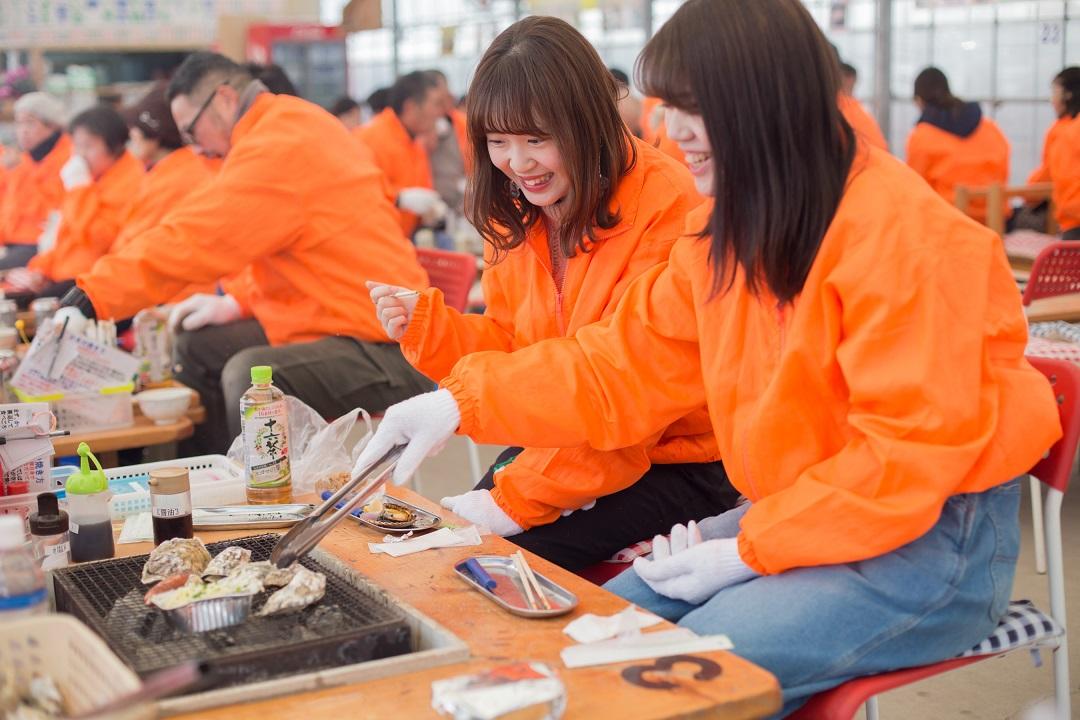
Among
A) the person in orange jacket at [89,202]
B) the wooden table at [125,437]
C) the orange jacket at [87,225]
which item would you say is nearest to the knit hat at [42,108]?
the person in orange jacket at [89,202]

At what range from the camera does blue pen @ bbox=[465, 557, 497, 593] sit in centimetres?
156

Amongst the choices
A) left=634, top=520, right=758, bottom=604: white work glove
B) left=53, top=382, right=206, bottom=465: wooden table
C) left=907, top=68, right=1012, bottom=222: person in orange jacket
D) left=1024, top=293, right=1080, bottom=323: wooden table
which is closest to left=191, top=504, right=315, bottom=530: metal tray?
left=634, top=520, right=758, bottom=604: white work glove

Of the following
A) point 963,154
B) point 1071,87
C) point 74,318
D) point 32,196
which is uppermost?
point 1071,87

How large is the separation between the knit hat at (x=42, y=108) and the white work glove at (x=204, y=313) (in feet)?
13.5

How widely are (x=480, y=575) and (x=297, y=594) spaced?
0.25 m

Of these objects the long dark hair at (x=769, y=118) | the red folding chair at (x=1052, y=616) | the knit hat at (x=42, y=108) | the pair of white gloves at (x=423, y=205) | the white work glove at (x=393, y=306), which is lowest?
the red folding chair at (x=1052, y=616)

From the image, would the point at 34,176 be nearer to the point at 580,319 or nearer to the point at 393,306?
the point at 393,306

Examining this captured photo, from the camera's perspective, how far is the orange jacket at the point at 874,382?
1.44 meters

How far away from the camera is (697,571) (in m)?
1.61

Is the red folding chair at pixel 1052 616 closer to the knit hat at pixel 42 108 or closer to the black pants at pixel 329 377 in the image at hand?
the black pants at pixel 329 377

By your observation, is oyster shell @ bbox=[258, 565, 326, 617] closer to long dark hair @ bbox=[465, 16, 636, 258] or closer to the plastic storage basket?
the plastic storage basket

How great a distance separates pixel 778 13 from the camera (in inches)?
59.7

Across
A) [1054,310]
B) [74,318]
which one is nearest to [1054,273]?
[1054,310]

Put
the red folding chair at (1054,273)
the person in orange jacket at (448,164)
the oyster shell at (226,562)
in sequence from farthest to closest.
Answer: the person in orange jacket at (448,164) → the red folding chair at (1054,273) → the oyster shell at (226,562)
